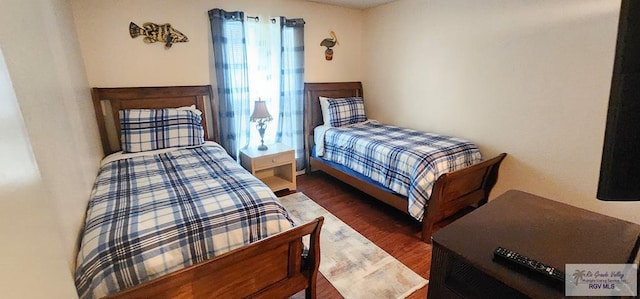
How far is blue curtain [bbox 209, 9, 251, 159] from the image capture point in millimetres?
2672

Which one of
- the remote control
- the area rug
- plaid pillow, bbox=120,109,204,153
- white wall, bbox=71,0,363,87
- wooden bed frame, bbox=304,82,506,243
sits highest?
white wall, bbox=71,0,363,87

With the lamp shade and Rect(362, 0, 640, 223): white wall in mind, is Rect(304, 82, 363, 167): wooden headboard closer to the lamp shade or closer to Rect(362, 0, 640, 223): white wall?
the lamp shade

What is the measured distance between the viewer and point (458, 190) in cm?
219

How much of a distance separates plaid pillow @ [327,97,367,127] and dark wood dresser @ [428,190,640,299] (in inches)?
88.6

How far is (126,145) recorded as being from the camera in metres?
2.28

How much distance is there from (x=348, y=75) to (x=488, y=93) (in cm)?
179

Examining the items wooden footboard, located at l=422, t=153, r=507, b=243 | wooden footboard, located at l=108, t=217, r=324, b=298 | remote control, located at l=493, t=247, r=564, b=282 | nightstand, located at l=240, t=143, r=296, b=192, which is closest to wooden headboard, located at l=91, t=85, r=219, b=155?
nightstand, located at l=240, t=143, r=296, b=192

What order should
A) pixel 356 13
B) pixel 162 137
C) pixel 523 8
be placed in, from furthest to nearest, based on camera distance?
1. pixel 356 13
2. pixel 162 137
3. pixel 523 8

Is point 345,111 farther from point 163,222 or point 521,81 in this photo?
point 163,222

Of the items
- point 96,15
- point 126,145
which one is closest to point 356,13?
point 96,15

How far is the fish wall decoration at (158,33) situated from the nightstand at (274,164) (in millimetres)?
1235

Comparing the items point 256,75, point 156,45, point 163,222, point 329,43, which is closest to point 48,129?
point 163,222

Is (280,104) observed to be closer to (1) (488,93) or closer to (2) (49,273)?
(1) (488,93)

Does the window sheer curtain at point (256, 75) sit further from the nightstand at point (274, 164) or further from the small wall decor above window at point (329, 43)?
the small wall decor above window at point (329, 43)
